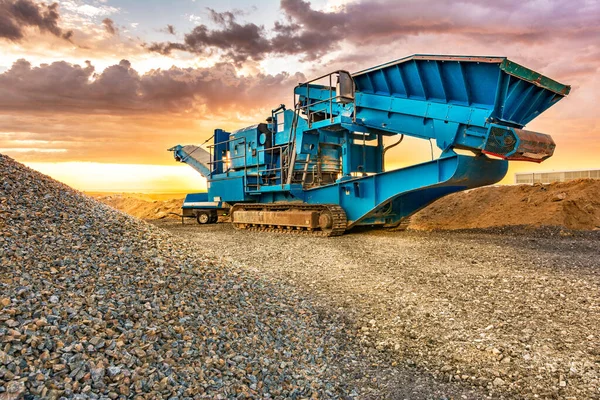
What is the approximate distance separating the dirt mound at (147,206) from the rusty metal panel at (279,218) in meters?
8.65

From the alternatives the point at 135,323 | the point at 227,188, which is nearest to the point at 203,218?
the point at 227,188

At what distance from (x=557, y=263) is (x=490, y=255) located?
1135 millimetres

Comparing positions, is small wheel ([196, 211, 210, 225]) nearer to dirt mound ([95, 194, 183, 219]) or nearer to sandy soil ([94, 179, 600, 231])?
dirt mound ([95, 194, 183, 219])

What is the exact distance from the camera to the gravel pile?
297 cm

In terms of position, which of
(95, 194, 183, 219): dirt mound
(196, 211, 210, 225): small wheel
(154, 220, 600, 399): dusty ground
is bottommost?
(154, 220, 600, 399): dusty ground

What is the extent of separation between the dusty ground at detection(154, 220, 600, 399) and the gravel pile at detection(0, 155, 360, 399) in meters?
0.73

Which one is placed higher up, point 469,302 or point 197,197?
point 197,197

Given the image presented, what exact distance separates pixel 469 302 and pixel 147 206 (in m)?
24.2

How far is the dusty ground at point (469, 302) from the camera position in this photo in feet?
12.0

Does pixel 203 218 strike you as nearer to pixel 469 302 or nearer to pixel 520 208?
pixel 520 208

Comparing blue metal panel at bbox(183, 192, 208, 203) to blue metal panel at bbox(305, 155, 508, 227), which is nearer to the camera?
blue metal panel at bbox(305, 155, 508, 227)

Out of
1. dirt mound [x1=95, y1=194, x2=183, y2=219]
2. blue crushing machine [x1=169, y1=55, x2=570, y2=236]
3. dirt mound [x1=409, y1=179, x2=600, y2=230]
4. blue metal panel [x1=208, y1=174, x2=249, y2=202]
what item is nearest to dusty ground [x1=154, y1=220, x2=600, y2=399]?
blue crushing machine [x1=169, y1=55, x2=570, y2=236]

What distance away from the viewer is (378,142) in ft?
Answer: 41.4

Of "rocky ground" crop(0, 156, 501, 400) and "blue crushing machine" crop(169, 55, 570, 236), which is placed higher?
"blue crushing machine" crop(169, 55, 570, 236)
